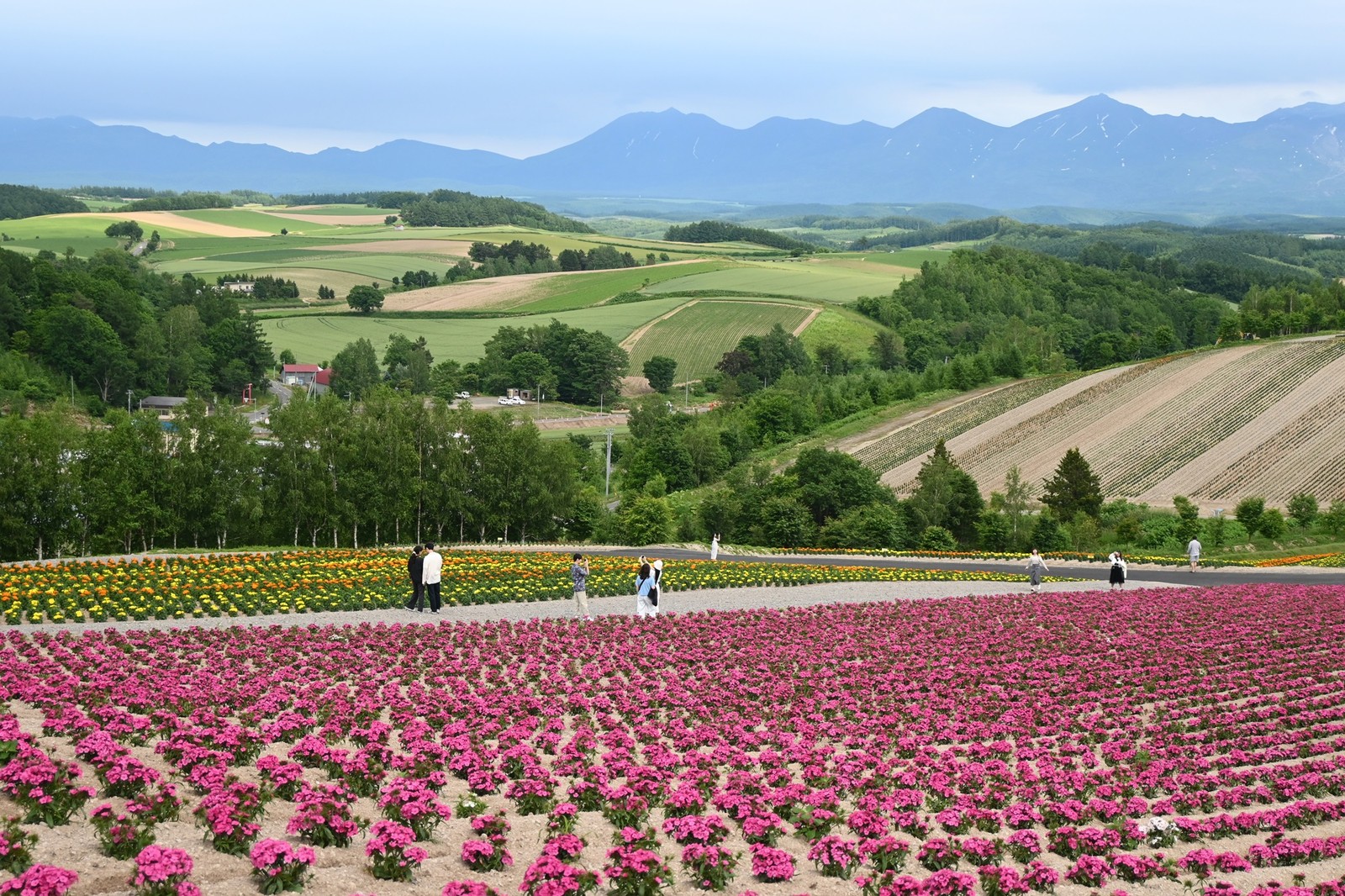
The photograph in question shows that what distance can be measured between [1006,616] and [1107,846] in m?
18.6

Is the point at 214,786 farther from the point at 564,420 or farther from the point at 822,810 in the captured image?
the point at 564,420

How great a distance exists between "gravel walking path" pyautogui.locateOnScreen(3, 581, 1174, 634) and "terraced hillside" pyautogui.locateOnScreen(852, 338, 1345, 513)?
39042mm

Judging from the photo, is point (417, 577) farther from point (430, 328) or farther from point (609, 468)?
point (430, 328)

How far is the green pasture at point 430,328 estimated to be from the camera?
150 m

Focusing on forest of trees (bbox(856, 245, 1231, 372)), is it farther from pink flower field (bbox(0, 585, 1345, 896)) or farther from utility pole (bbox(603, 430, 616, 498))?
pink flower field (bbox(0, 585, 1345, 896))

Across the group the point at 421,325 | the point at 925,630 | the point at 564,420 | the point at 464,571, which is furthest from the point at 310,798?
the point at 421,325

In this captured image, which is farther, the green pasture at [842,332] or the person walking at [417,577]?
the green pasture at [842,332]

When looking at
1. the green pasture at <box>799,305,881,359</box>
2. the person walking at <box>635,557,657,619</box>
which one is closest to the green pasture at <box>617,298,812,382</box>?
the green pasture at <box>799,305,881,359</box>

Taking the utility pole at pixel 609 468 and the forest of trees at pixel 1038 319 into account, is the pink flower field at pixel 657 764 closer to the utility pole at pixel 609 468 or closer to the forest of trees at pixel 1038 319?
the utility pole at pixel 609 468

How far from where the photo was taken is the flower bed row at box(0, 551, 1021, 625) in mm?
30312

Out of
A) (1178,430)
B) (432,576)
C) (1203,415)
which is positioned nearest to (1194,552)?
(432,576)

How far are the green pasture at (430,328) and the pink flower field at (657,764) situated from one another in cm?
12416

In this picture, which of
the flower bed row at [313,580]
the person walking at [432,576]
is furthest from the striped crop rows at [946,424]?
the person walking at [432,576]

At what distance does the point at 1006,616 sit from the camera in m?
33.1
